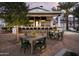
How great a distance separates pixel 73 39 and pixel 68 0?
0.61 meters

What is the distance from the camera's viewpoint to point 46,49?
11.5m

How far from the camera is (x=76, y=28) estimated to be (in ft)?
37.6

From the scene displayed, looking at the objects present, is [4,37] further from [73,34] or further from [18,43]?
[73,34]

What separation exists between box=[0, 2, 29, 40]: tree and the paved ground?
0.22 metres

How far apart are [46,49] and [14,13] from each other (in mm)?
755

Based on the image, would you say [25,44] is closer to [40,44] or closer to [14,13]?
[40,44]

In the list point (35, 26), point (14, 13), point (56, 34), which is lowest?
Result: point (56, 34)

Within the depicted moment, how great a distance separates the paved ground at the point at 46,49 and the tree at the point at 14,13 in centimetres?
22

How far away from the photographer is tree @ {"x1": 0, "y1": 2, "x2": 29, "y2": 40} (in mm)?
11453

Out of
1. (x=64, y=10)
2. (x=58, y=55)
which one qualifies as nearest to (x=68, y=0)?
(x=64, y=10)

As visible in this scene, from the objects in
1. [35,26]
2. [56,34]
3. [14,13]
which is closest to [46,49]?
[56,34]

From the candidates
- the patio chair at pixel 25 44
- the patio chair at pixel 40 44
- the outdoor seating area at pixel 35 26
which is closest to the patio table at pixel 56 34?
the outdoor seating area at pixel 35 26

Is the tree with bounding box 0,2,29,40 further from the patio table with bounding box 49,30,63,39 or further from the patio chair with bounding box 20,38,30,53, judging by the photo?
the patio table with bounding box 49,30,63,39

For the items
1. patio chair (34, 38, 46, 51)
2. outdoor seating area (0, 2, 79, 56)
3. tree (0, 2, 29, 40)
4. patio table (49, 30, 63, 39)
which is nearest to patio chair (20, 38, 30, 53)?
outdoor seating area (0, 2, 79, 56)
